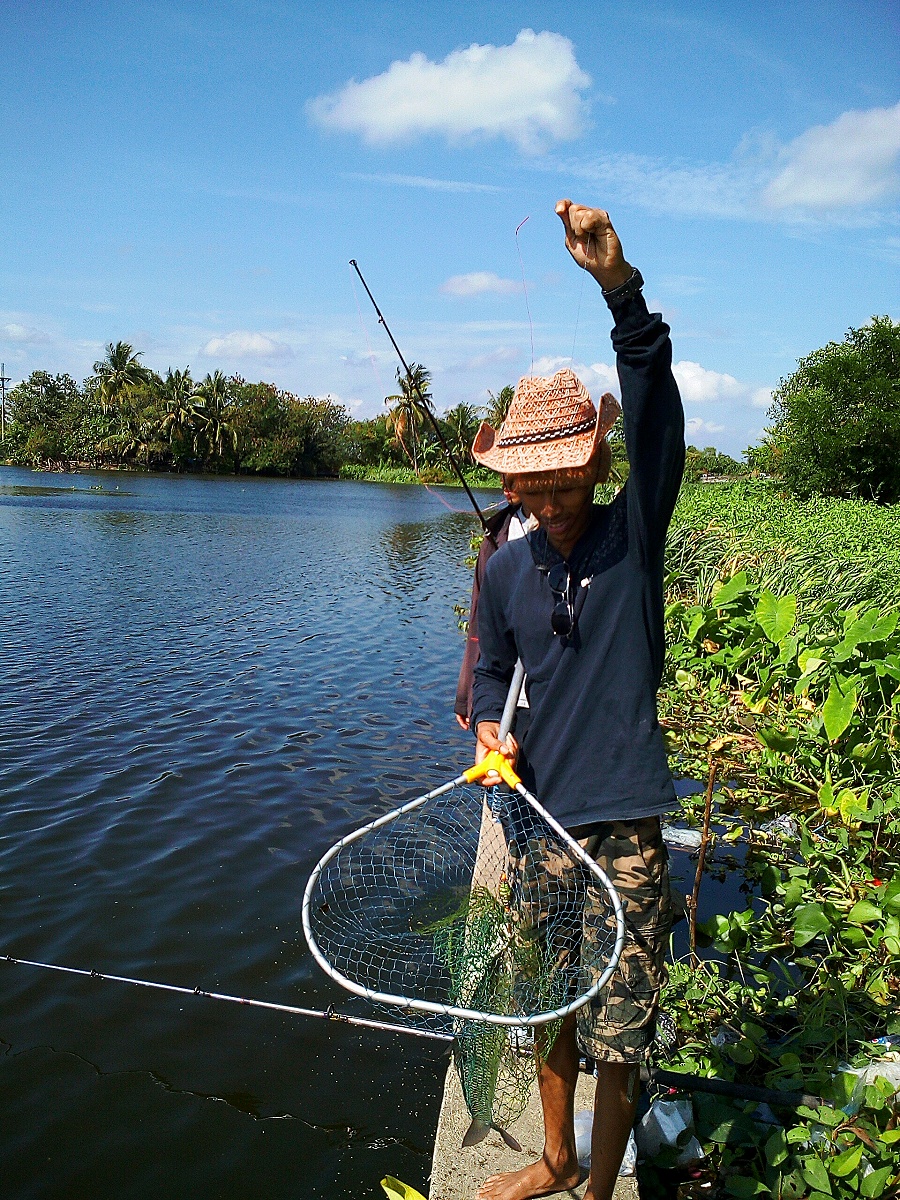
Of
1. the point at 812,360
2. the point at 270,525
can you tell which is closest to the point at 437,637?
the point at 812,360

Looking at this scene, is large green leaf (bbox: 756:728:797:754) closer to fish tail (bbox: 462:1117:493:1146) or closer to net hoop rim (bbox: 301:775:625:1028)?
fish tail (bbox: 462:1117:493:1146)

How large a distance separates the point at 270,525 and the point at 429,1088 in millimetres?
26600

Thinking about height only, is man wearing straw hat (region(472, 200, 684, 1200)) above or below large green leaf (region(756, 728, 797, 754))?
above

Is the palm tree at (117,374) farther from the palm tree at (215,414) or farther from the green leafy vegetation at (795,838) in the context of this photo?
the green leafy vegetation at (795,838)

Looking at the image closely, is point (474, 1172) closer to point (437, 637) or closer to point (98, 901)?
point (98, 901)

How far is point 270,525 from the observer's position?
29.3m

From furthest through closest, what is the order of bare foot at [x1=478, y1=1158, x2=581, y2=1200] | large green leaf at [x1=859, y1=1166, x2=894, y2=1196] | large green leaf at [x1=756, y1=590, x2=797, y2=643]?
large green leaf at [x1=756, y1=590, x2=797, y2=643], bare foot at [x1=478, y1=1158, x2=581, y2=1200], large green leaf at [x1=859, y1=1166, x2=894, y2=1196]

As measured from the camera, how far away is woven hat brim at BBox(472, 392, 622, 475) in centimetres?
217

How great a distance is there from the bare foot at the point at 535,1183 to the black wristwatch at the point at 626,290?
2224 mm

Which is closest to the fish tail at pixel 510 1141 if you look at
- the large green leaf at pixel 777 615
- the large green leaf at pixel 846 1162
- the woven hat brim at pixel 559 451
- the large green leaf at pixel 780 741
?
the large green leaf at pixel 846 1162

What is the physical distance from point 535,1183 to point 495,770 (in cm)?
118

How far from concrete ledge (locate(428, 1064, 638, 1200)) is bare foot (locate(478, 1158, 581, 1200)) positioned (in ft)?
0.09

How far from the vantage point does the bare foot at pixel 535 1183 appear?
250cm

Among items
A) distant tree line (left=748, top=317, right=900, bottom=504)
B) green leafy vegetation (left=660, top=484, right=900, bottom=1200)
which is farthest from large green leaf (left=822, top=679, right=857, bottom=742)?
distant tree line (left=748, top=317, right=900, bottom=504)
